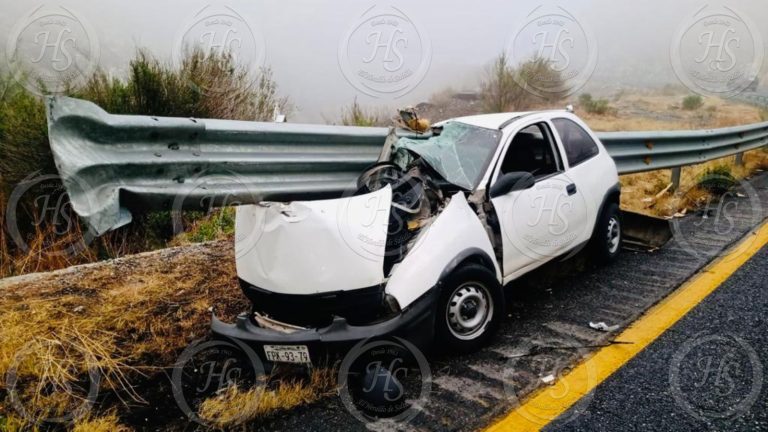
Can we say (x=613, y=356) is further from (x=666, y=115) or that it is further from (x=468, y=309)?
(x=666, y=115)

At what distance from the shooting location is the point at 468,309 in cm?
352

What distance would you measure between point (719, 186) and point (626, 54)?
60107 millimetres

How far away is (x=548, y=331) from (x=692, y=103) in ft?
84.1

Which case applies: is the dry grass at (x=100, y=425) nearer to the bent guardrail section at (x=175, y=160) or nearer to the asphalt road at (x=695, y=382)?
the bent guardrail section at (x=175, y=160)

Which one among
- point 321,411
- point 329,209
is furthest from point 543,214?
point 321,411

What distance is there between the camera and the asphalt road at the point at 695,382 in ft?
8.61

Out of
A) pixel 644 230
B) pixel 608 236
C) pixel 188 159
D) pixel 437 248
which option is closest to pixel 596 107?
pixel 644 230

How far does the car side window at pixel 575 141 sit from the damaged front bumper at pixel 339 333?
2.26 metres

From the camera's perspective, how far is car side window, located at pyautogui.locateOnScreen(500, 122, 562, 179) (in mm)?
4605

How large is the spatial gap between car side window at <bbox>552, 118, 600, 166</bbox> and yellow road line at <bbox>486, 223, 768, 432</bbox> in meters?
1.39

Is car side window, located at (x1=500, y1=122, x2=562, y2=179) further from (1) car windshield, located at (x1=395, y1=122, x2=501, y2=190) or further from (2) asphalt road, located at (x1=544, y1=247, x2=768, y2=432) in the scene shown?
(2) asphalt road, located at (x1=544, y1=247, x2=768, y2=432)

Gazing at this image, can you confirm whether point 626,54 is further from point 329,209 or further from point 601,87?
point 329,209

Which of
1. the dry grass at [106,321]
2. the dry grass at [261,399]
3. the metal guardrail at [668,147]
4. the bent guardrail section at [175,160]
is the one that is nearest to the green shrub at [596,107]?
the metal guardrail at [668,147]

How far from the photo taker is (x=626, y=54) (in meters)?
59.9
